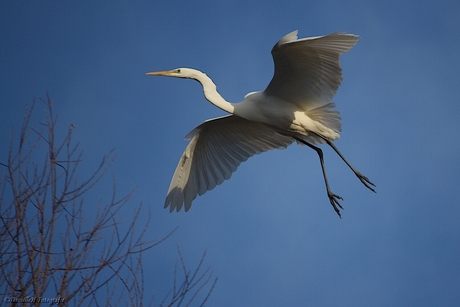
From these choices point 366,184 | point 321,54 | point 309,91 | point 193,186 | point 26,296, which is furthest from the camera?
point 193,186

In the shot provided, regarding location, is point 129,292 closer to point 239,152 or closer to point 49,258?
point 49,258

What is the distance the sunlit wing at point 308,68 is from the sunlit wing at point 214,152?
102 centimetres

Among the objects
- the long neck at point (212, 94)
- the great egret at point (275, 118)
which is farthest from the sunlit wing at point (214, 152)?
the long neck at point (212, 94)

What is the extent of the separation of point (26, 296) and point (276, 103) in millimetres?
4372

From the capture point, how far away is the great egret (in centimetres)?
630

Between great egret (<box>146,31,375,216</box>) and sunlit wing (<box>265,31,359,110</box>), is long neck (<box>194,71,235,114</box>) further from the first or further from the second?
sunlit wing (<box>265,31,359,110</box>)

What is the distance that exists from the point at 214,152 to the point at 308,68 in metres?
2.11

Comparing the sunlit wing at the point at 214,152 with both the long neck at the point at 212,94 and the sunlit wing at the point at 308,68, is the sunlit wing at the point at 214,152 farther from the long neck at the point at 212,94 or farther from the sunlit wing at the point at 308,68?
the sunlit wing at the point at 308,68

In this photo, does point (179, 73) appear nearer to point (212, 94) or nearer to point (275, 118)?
point (212, 94)

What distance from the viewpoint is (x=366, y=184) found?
7434 mm

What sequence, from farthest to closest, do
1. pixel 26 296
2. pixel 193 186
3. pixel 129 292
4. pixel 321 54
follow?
pixel 193 186 < pixel 321 54 < pixel 129 292 < pixel 26 296

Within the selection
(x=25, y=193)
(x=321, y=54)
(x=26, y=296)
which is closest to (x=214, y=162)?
(x=321, y=54)

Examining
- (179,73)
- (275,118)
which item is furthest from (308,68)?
(179,73)

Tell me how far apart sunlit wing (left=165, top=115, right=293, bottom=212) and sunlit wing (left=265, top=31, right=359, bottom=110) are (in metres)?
1.02
